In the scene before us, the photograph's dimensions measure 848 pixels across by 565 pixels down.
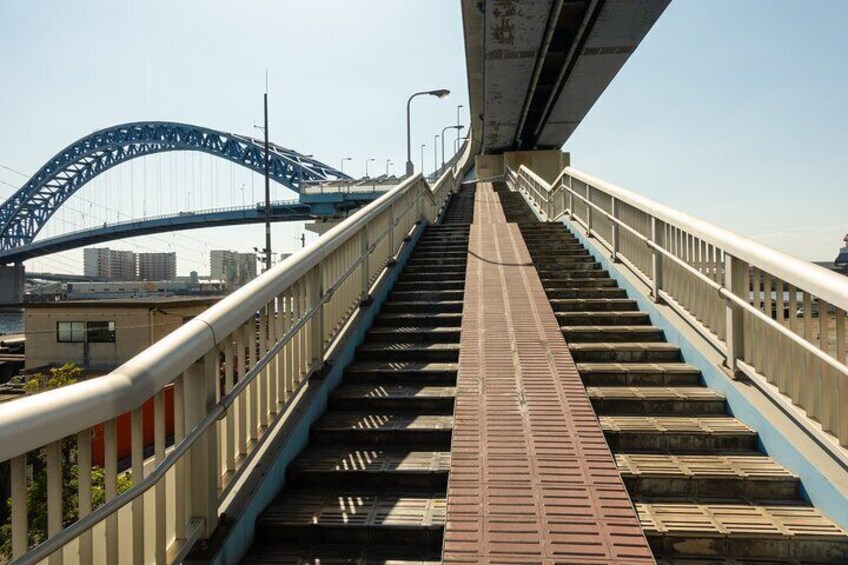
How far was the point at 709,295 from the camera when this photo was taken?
4254mm

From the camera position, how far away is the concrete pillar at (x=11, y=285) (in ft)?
246

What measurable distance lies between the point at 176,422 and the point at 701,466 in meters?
2.89

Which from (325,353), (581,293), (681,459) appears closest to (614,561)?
(681,459)

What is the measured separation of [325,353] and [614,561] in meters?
2.66

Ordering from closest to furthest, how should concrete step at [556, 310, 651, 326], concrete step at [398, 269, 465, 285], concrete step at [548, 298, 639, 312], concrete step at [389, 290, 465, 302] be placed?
1. concrete step at [556, 310, 651, 326]
2. concrete step at [548, 298, 639, 312]
3. concrete step at [389, 290, 465, 302]
4. concrete step at [398, 269, 465, 285]

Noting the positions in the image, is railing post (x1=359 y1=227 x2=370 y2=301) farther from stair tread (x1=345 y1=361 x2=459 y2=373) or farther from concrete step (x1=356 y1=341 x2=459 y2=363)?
stair tread (x1=345 y1=361 x2=459 y2=373)

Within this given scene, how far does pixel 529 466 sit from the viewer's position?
9.09 feet

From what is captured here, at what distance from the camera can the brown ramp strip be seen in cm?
226

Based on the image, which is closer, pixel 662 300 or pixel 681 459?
pixel 681 459

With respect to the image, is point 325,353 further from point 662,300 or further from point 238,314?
point 662,300

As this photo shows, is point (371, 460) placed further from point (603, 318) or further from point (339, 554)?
point (603, 318)

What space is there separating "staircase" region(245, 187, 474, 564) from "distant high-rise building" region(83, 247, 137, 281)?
16172 cm

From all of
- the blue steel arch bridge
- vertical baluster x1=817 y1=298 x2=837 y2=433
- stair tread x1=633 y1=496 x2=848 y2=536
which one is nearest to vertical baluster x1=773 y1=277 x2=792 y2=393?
vertical baluster x1=817 y1=298 x2=837 y2=433

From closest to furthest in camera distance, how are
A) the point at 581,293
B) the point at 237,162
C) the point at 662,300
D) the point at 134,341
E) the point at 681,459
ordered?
the point at 681,459 → the point at 662,300 → the point at 581,293 → the point at 134,341 → the point at 237,162
